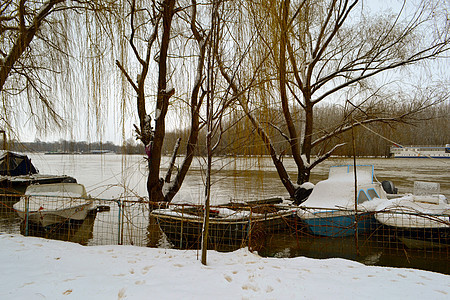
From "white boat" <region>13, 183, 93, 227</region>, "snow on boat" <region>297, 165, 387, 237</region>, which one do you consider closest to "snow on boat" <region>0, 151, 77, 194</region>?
"white boat" <region>13, 183, 93, 227</region>

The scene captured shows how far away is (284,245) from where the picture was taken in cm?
722

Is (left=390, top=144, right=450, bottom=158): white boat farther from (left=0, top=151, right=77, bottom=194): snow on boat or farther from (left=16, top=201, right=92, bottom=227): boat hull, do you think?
(left=0, top=151, right=77, bottom=194): snow on boat

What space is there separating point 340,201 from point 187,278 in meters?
6.28

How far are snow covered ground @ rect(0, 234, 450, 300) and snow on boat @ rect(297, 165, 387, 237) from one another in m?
3.75

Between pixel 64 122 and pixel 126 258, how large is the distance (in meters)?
3.12

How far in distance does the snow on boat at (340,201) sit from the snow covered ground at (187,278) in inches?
148

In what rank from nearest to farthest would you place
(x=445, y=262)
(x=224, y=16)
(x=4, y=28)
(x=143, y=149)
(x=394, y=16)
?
1. (x=224, y=16)
2. (x=4, y=28)
3. (x=445, y=262)
4. (x=143, y=149)
5. (x=394, y=16)

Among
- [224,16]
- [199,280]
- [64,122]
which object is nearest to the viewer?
[199,280]

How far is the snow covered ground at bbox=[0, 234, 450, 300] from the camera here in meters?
2.56

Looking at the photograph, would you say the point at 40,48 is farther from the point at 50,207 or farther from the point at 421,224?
the point at 421,224

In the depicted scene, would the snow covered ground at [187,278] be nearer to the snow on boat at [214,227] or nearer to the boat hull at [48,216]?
the snow on boat at [214,227]

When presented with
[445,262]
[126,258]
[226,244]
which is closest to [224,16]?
[126,258]

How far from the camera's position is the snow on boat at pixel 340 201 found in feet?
24.4

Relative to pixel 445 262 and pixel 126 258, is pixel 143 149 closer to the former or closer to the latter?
pixel 126 258
